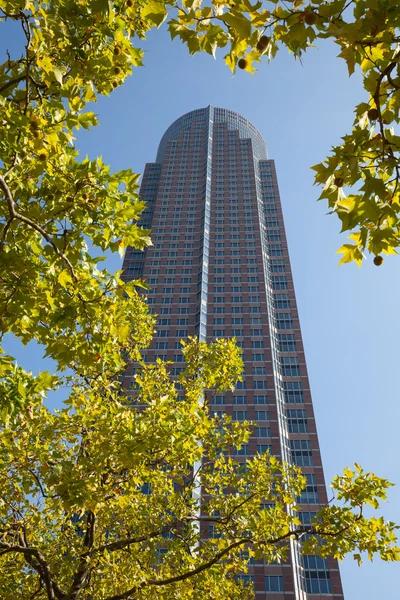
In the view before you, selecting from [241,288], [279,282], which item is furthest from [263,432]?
[279,282]

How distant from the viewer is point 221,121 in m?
113

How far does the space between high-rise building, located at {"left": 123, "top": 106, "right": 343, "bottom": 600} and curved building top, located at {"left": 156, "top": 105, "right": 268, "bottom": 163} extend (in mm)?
6075

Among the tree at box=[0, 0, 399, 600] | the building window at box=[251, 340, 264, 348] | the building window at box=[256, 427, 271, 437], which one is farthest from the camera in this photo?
the building window at box=[251, 340, 264, 348]

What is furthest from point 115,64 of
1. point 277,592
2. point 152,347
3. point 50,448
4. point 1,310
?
point 152,347

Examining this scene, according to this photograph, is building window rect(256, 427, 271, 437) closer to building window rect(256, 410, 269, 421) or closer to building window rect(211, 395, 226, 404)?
building window rect(256, 410, 269, 421)

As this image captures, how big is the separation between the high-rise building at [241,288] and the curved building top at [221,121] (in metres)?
6.08

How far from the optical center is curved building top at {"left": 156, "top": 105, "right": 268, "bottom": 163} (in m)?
113

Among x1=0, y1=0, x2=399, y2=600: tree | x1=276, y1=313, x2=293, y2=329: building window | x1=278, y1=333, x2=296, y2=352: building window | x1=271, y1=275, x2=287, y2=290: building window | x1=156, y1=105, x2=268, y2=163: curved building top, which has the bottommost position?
x1=0, y1=0, x2=399, y2=600: tree

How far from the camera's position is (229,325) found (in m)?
67.1

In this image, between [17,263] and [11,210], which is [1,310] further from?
[11,210]

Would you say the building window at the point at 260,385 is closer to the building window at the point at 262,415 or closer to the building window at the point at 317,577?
the building window at the point at 262,415

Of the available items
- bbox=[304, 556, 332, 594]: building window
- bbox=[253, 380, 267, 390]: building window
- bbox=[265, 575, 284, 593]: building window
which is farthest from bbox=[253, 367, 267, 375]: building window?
bbox=[265, 575, 284, 593]: building window

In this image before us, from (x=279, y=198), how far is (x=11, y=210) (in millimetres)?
89631

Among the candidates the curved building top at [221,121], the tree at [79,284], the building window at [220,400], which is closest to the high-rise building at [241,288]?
the building window at [220,400]
